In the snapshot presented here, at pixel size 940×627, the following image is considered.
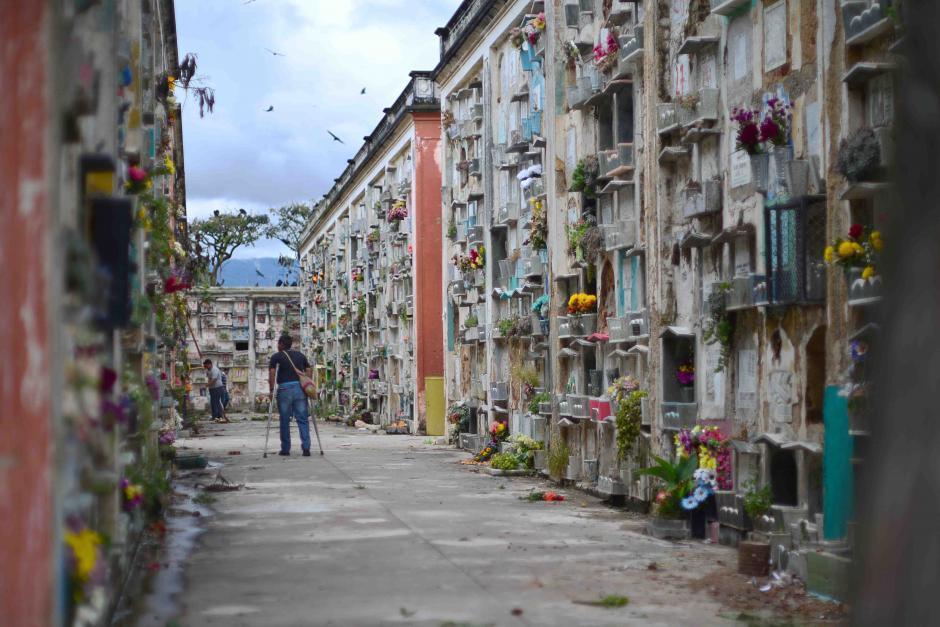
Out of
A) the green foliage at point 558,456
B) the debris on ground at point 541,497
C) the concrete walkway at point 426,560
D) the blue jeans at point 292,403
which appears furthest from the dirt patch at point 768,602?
the blue jeans at point 292,403

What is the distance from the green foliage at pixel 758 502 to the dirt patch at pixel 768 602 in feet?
4.37

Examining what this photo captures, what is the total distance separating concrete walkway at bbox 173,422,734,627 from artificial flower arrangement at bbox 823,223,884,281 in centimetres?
261

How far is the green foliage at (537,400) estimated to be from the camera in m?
20.8

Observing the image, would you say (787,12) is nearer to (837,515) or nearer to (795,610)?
(837,515)

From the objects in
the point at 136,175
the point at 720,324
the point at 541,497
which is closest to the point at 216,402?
the point at 541,497

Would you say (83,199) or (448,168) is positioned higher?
(448,168)

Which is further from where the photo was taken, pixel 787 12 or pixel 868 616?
pixel 787 12

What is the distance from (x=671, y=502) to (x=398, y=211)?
2576 centimetres

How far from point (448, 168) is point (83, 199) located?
85.2 feet

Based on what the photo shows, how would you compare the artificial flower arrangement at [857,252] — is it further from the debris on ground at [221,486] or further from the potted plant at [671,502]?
the debris on ground at [221,486]

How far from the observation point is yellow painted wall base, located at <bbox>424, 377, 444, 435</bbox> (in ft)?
114

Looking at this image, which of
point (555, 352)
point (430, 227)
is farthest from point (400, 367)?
point (555, 352)

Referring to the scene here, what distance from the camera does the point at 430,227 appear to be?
3662cm

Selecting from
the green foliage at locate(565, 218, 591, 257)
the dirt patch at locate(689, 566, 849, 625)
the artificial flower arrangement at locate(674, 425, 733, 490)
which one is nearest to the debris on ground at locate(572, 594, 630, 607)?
the dirt patch at locate(689, 566, 849, 625)
